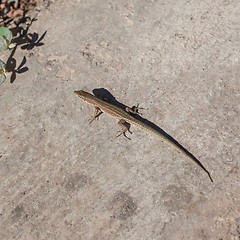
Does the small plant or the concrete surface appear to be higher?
the small plant

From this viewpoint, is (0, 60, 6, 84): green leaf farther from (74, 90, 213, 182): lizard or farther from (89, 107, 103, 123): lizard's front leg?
(89, 107, 103, 123): lizard's front leg

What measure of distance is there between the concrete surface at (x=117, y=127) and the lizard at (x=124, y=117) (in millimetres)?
106

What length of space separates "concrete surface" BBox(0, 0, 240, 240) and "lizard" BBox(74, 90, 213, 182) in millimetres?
106

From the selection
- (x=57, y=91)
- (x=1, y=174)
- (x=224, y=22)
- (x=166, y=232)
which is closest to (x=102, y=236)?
(x=166, y=232)

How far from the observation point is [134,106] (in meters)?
4.93

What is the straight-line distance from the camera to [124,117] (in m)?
4.76

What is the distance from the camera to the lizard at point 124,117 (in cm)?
440

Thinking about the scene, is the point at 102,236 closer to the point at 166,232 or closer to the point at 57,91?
the point at 166,232

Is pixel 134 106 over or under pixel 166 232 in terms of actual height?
over

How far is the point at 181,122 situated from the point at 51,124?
7.18 feet

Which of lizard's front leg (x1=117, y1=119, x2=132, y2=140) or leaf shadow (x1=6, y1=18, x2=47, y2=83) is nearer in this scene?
lizard's front leg (x1=117, y1=119, x2=132, y2=140)

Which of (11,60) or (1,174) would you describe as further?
(11,60)

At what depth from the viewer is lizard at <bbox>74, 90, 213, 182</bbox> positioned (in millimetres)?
4398

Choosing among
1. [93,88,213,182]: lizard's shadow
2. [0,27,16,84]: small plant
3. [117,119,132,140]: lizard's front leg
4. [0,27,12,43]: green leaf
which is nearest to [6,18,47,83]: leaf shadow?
[0,27,16,84]: small plant
